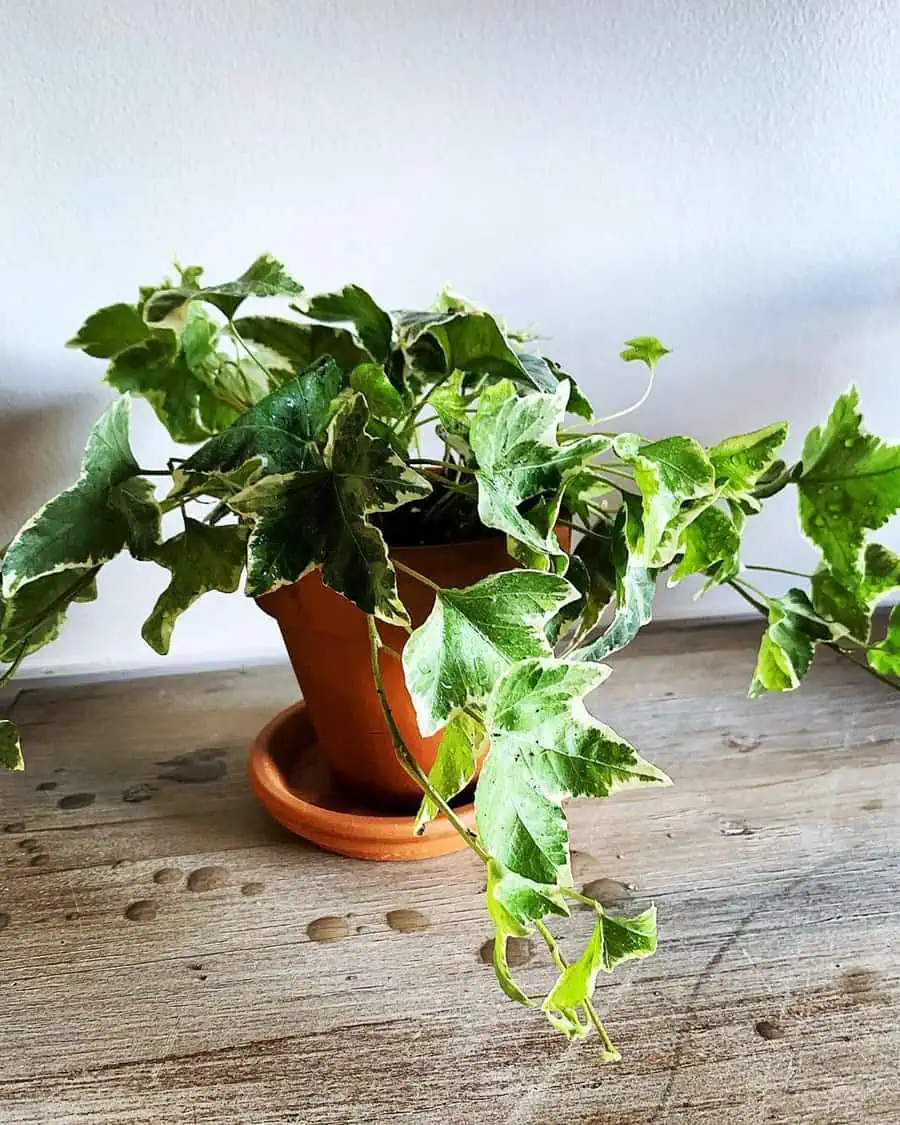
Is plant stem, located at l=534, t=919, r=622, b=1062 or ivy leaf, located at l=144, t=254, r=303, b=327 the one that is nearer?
plant stem, located at l=534, t=919, r=622, b=1062

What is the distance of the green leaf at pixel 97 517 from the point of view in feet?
1.70

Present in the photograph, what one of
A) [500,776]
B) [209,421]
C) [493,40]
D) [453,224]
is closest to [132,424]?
[209,421]

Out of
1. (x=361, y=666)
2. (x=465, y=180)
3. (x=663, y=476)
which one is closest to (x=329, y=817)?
(x=361, y=666)

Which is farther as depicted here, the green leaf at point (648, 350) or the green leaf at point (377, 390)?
the green leaf at point (648, 350)

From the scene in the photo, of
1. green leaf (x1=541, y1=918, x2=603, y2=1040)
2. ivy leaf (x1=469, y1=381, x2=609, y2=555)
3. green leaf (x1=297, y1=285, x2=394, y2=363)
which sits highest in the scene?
green leaf (x1=297, y1=285, x2=394, y2=363)

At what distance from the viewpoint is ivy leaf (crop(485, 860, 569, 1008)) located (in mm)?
441

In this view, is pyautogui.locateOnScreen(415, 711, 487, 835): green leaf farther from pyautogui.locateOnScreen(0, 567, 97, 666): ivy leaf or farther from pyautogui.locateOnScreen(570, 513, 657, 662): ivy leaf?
pyautogui.locateOnScreen(0, 567, 97, 666): ivy leaf

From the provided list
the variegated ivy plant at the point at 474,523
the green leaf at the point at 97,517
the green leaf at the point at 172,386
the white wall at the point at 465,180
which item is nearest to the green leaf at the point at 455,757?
the variegated ivy plant at the point at 474,523

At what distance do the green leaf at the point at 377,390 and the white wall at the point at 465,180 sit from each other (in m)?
0.39

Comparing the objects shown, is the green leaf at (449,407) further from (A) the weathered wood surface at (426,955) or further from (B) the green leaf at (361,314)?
(A) the weathered wood surface at (426,955)

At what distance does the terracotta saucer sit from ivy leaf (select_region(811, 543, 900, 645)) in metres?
0.28

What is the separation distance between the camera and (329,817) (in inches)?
24.9

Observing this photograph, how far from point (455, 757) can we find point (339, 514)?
0.14 m

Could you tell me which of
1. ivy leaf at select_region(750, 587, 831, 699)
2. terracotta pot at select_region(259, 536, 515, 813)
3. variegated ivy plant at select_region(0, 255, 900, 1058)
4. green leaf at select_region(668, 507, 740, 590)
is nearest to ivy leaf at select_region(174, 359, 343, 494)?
variegated ivy plant at select_region(0, 255, 900, 1058)
